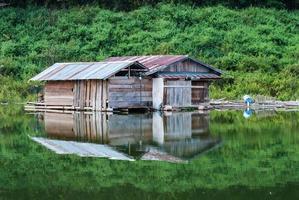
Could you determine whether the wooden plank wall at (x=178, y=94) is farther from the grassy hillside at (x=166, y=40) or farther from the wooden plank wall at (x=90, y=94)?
the grassy hillside at (x=166, y=40)

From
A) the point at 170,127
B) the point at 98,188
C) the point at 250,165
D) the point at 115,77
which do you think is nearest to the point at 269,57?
the point at 115,77

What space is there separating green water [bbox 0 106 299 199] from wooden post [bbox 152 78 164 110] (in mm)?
15020

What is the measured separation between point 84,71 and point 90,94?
1.26m

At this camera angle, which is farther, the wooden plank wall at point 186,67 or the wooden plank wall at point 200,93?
the wooden plank wall at point 200,93

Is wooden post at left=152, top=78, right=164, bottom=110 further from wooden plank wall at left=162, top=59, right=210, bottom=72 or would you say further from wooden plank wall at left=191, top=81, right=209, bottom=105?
wooden plank wall at left=191, top=81, right=209, bottom=105

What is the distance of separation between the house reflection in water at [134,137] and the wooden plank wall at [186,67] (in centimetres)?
716

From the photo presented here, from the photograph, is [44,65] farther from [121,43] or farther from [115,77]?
[115,77]

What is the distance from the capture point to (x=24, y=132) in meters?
23.8

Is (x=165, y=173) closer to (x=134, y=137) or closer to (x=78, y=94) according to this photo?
(x=134, y=137)

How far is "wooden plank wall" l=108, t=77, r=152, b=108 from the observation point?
34844 mm

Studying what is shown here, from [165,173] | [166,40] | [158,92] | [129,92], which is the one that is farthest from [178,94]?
[165,173]

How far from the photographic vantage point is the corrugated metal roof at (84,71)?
3428 centimetres

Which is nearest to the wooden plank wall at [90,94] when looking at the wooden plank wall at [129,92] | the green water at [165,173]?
the wooden plank wall at [129,92]

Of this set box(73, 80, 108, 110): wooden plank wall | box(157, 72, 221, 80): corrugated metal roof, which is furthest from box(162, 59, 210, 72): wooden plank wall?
box(73, 80, 108, 110): wooden plank wall
